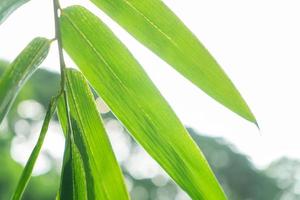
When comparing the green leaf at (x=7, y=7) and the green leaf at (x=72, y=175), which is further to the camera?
the green leaf at (x=72, y=175)

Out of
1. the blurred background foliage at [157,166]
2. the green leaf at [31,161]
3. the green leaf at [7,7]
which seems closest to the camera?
the green leaf at [7,7]

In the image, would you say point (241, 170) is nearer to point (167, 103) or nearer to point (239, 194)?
point (239, 194)

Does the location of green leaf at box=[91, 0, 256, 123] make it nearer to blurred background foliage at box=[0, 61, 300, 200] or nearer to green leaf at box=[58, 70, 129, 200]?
green leaf at box=[58, 70, 129, 200]

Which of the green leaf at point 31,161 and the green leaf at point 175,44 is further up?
the green leaf at point 175,44

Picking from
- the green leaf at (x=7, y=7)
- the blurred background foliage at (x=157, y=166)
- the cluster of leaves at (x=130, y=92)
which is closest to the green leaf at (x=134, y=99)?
the cluster of leaves at (x=130, y=92)

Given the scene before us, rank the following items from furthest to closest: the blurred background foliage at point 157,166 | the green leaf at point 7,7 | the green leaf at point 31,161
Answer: the blurred background foliage at point 157,166 < the green leaf at point 31,161 < the green leaf at point 7,7

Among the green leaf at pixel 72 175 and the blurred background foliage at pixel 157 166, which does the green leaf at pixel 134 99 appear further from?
the blurred background foliage at pixel 157 166

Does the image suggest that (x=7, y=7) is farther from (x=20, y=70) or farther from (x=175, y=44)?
(x=175, y=44)

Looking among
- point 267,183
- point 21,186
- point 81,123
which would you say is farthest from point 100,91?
point 267,183
